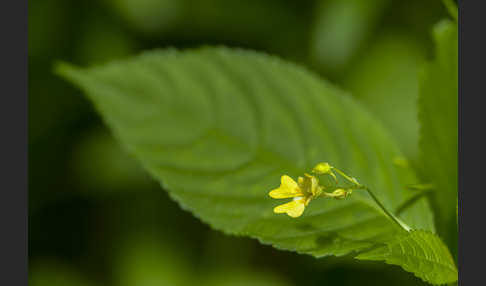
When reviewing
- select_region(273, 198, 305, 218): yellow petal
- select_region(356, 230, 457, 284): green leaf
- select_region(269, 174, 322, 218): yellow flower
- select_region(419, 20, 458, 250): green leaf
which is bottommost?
select_region(356, 230, 457, 284): green leaf

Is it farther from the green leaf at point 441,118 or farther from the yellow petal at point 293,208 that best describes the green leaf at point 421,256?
the green leaf at point 441,118

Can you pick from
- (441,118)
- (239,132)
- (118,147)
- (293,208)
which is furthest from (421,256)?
(118,147)

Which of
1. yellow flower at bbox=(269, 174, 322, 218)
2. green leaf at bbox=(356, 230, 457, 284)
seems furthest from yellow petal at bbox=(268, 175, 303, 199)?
green leaf at bbox=(356, 230, 457, 284)

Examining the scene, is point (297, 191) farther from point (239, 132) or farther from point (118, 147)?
point (118, 147)

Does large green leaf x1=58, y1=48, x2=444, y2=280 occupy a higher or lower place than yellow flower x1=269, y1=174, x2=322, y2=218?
higher

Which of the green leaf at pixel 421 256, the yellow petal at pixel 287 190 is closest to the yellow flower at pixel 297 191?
the yellow petal at pixel 287 190

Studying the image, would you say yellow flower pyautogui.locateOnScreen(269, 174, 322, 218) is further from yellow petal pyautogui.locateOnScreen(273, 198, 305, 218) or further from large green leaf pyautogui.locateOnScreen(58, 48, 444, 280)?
large green leaf pyautogui.locateOnScreen(58, 48, 444, 280)
